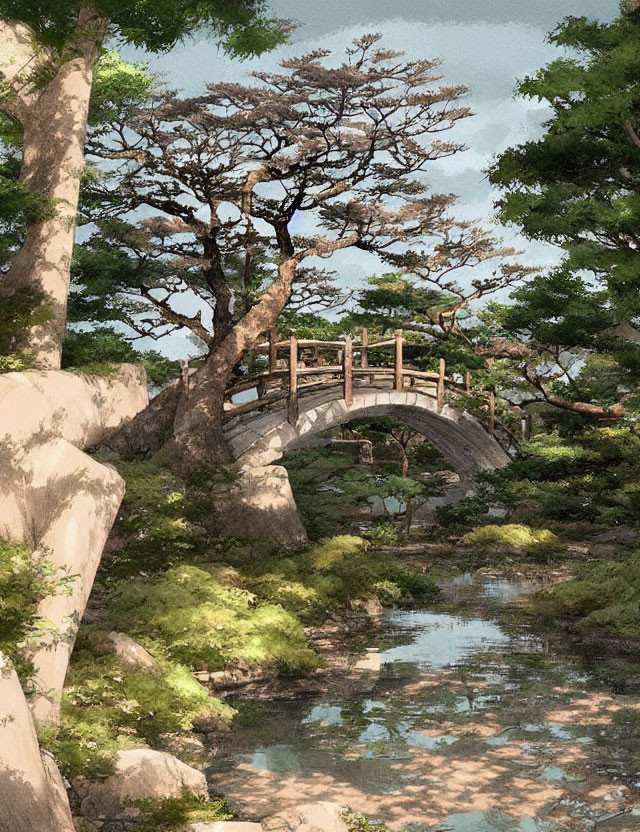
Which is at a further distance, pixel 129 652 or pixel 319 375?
pixel 319 375

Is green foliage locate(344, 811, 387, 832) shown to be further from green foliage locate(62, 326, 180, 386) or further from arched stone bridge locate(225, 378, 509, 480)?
arched stone bridge locate(225, 378, 509, 480)

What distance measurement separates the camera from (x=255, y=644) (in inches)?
500

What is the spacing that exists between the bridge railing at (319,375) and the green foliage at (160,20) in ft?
28.6

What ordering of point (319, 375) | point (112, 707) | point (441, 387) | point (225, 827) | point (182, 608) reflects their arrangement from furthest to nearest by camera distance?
point (441, 387), point (319, 375), point (182, 608), point (112, 707), point (225, 827)

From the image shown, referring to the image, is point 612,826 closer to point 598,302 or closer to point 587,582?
point 587,582

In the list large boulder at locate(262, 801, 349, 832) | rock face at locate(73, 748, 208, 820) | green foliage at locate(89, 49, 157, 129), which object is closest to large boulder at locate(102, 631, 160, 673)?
rock face at locate(73, 748, 208, 820)

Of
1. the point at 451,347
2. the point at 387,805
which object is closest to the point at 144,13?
the point at 387,805

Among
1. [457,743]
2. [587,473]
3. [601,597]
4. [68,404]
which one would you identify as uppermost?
[68,404]

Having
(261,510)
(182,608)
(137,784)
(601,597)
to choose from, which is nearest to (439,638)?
(601,597)

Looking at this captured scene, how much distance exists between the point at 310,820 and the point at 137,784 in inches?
56.1

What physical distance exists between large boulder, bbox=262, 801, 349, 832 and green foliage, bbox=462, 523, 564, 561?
17.8m

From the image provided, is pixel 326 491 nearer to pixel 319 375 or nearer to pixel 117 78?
pixel 319 375

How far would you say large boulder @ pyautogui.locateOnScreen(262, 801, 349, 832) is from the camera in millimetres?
7273

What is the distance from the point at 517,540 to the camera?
25453 mm
